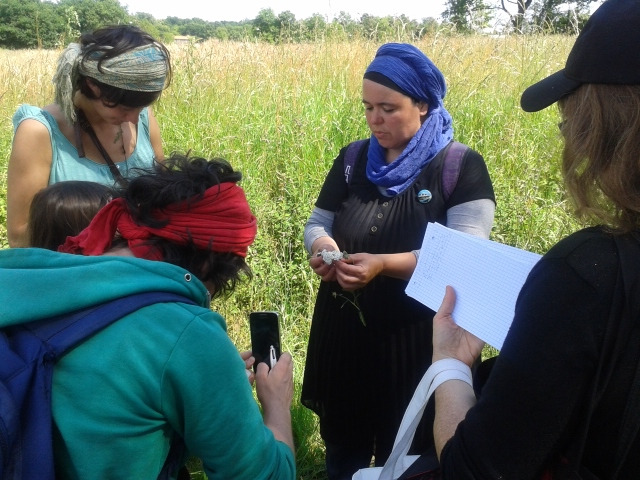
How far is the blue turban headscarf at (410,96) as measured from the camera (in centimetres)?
211

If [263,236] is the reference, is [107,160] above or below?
above

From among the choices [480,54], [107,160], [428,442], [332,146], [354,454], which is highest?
[480,54]

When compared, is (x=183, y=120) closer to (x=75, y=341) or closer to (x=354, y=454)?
(x=354, y=454)

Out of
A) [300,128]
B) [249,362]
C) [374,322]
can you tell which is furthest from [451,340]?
[300,128]

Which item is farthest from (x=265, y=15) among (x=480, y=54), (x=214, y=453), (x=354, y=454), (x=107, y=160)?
(x=214, y=453)

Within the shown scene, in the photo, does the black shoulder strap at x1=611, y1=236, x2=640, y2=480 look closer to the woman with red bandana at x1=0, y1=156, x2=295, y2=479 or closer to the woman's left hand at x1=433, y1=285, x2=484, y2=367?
the woman's left hand at x1=433, y1=285, x2=484, y2=367

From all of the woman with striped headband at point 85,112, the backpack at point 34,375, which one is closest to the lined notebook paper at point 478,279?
the backpack at point 34,375

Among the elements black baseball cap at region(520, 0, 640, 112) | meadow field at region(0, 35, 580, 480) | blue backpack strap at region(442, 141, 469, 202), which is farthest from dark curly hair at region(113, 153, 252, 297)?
meadow field at region(0, 35, 580, 480)

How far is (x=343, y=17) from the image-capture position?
617 centimetres

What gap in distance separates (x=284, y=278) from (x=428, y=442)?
191 cm

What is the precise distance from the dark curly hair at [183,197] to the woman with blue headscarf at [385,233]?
767 millimetres

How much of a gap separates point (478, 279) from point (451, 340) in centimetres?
15

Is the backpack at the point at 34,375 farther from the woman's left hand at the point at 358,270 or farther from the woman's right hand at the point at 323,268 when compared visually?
the woman's right hand at the point at 323,268

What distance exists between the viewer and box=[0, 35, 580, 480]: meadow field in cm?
376
